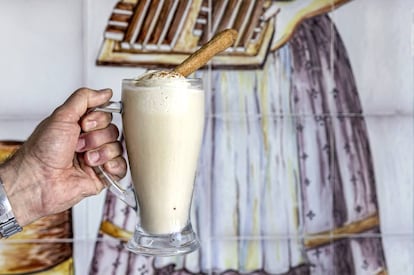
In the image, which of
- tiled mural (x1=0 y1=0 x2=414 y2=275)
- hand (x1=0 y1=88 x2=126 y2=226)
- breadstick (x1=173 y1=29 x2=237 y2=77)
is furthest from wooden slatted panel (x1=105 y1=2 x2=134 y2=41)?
breadstick (x1=173 y1=29 x2=237 y2=77)

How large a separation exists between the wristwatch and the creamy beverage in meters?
0.24

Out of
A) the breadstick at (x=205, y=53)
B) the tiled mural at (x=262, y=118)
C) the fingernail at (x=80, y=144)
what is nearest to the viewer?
the breadstick at (x=205, y=53)

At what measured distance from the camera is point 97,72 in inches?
58.9

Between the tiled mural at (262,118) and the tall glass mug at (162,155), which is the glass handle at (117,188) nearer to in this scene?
the tall glass mug at (162,155)

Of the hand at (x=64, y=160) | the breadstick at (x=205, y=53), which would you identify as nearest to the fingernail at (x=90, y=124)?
the hand at (x=64, y=160)

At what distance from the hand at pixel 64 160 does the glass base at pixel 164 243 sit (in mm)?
118

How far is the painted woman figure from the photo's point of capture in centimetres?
150

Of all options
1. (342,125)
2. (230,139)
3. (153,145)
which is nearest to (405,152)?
(342,125)

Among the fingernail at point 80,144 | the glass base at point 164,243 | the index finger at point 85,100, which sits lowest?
the glass base at point 164,243

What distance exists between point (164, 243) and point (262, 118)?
685 mm

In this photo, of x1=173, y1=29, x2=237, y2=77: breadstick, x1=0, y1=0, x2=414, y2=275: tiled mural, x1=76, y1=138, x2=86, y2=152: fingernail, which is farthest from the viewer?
x1=0, y1=0, x2=414, y2=275: tiled mural

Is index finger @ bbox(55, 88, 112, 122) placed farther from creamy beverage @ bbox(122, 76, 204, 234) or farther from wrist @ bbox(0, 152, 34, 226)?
wrist @ bbox(0, 152, 34, 226)

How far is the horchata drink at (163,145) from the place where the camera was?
2.76 feet

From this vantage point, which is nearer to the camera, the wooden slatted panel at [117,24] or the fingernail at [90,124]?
the fingernail at [90,124]
